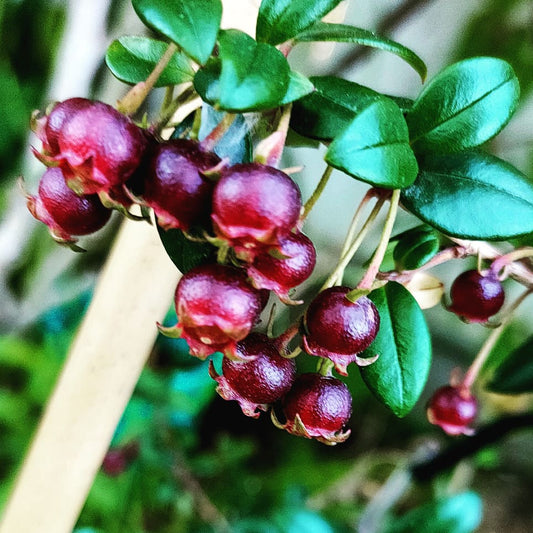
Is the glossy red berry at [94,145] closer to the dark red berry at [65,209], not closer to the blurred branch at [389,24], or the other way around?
the dark red berry at [65,209]

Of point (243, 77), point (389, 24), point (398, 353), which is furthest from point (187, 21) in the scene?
point (389, 24)

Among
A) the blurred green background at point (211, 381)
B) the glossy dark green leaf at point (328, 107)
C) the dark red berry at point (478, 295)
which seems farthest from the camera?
the blurred green background at point (211, 381)

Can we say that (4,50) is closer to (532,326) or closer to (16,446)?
(16,446)

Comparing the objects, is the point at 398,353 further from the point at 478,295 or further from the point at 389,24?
the point at 389,24

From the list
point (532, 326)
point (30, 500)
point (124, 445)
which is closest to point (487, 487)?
point (532, 326)

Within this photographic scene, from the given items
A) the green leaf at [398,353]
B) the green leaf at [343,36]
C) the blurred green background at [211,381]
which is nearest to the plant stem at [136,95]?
the green leaf at [343,36]

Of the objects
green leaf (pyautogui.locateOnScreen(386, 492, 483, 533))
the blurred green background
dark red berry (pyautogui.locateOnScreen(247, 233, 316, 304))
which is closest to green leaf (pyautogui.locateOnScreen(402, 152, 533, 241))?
dark red berry (pyautogui.locateOnScreen(247, 233, 316, 304))
